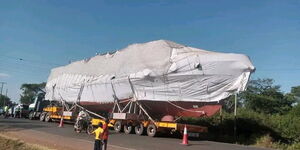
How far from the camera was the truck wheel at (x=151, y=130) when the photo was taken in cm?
1930

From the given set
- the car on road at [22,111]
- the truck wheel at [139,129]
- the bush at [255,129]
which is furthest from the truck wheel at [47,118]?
the truck wheel at [139,129]

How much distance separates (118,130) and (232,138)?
22.5ft

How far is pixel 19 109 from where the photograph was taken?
4278cm

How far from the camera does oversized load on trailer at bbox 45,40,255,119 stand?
17.9m

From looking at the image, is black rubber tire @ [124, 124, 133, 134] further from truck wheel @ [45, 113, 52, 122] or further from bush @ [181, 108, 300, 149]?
truck wheel @ [45, 113, 52, 122]

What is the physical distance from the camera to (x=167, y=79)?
1919 cm

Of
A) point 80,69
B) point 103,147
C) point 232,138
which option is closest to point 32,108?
point 80,69

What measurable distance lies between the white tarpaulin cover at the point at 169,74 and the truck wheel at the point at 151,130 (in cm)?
143

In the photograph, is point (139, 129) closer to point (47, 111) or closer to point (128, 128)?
point (128, 128)

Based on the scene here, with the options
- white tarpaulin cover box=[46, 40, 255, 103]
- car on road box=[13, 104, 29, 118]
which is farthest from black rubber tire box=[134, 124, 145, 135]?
car on road box=[13, 104, 29, 118]

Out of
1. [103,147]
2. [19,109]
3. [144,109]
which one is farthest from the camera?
[19,109]

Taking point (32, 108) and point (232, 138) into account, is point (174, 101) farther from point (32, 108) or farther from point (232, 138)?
point (32, 108)

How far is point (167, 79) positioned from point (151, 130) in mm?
2810

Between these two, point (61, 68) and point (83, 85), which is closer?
point (83, 85)
